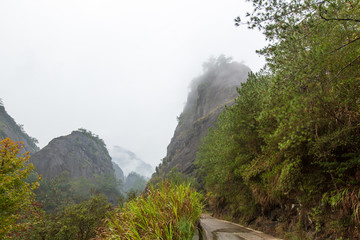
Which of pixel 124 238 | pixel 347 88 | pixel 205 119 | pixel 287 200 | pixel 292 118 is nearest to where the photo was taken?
pixel 124 238

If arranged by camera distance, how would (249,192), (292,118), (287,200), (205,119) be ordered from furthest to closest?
(205,119) < (249,192) < (287,200) < (292,118)

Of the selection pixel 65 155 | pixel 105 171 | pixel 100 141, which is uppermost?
pixel 100 141

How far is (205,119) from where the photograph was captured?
78.1m

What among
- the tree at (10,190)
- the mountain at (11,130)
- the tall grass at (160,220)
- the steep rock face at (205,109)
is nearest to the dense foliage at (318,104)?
the tall grass at (160,220)

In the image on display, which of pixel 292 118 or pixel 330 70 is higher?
pixel 330 70

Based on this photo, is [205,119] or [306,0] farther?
[205,119]

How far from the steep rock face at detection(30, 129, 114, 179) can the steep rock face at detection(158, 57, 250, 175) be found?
4591 cm

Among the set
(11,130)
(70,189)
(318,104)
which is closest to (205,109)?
(70,189)

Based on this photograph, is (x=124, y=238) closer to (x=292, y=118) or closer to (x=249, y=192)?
(x=292, y=118)

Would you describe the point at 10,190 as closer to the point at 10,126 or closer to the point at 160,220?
the point at 160,220

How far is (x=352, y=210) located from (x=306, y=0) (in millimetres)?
6051

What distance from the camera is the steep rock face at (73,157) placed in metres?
94.8

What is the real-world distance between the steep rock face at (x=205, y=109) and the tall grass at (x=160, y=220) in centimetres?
5763

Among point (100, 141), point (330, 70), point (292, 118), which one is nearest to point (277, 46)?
point (330, 70)
